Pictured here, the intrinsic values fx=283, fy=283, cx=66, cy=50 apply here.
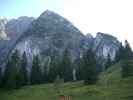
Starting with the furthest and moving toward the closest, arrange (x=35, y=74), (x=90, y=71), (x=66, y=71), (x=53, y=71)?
(x=35, y=74) < (x=53, y=71) < (x=66, y=71) < (x=90, y=71)

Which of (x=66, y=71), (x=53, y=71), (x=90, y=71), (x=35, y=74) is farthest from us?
(x=35, y=74)

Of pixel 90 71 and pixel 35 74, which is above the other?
Result: pixel 90 71

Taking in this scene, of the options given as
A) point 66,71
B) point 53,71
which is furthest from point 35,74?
point 66,71

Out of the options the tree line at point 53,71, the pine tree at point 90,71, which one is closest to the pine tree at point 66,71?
the tree line at point 53,71

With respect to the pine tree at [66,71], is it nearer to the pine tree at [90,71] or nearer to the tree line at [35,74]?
the tree line at [35,74]

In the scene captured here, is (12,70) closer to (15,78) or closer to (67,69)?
(15,78)

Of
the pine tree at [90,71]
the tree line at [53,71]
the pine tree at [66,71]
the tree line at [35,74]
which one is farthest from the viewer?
the pine tree at [66,71]

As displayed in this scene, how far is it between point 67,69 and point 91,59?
98.3ft

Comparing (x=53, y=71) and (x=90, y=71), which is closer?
(x=90, y=71)

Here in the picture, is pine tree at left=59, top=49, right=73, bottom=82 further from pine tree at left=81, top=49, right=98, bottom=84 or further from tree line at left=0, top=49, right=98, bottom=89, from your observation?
pine tree at left=81, top=49, right=98, bottom=84

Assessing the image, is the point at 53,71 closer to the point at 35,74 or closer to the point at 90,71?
the point at 35,74

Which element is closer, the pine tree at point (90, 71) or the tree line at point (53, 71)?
the pine tree at point (90, 71)

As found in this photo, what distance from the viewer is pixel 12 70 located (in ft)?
386

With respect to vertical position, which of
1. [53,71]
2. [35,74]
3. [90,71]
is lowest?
[35,74]
